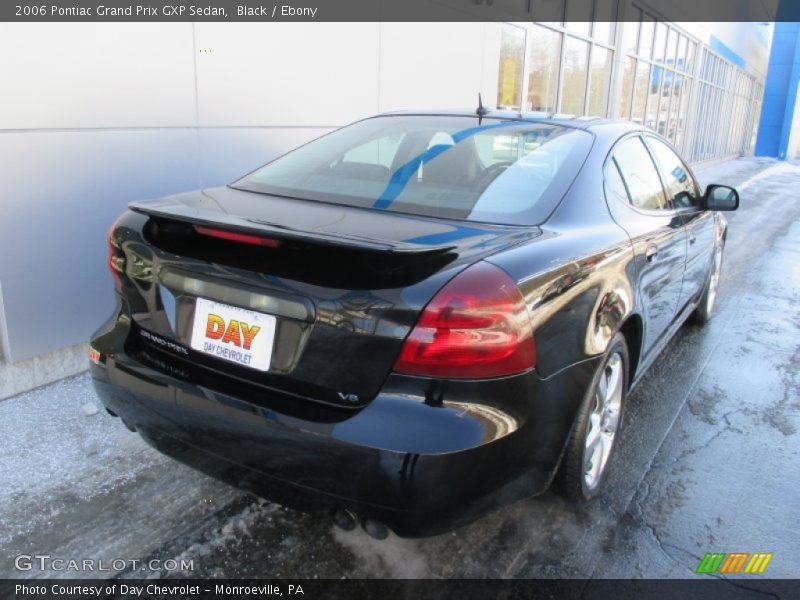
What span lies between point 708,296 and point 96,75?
14.8 ft

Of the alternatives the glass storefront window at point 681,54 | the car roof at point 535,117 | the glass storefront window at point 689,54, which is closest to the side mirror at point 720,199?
the car roof at point 535,117

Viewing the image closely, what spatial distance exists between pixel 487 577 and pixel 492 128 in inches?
74.9

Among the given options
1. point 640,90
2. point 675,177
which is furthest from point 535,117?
point 640,90

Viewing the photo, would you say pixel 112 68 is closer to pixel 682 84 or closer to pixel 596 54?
pixel 596 54

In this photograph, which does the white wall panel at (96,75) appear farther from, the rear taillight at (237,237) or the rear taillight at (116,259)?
the rear taillight at (237,237)

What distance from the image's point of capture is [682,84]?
19.8 metres

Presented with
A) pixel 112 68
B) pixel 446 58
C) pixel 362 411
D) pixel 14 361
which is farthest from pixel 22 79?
pixel 446 58

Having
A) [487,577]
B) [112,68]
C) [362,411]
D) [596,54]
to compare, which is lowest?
[487,577]

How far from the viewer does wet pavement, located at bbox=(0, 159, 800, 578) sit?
234 cm

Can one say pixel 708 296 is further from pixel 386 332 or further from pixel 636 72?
pixel 636 72

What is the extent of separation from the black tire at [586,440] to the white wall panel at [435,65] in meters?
4.20

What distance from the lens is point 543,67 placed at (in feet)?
33.7

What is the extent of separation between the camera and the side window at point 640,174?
3.07m

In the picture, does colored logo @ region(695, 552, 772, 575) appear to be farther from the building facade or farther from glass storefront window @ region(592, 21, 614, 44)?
glass storefront window @ region(592, 21, 614, 44)
